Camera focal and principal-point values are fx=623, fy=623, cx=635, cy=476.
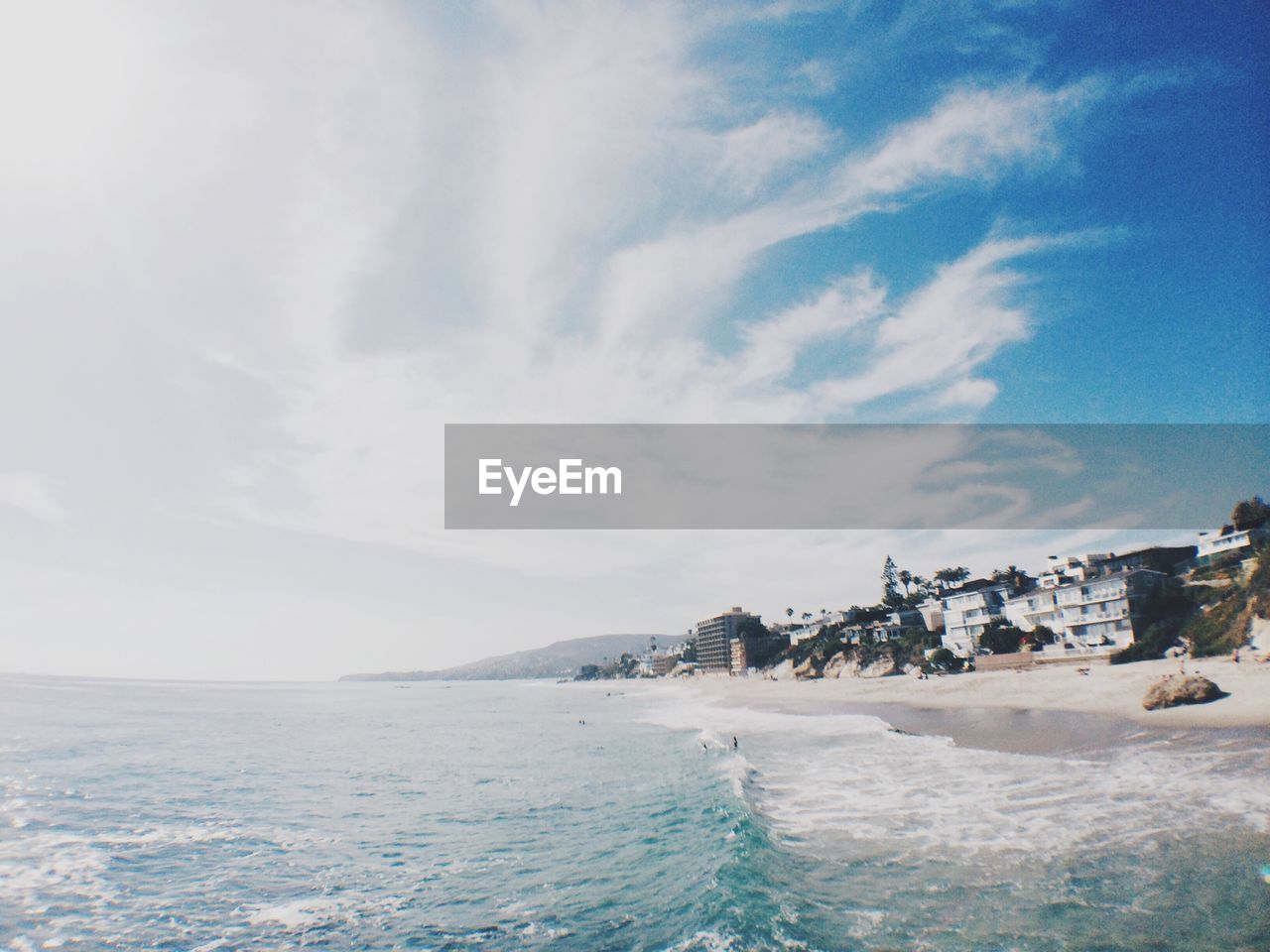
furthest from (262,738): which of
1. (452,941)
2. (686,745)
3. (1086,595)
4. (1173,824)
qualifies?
(1086,595)

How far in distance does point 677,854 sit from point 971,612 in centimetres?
8611

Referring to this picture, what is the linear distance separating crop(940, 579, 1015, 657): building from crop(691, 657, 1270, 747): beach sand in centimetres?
2125

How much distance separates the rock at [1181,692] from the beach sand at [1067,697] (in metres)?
0.57

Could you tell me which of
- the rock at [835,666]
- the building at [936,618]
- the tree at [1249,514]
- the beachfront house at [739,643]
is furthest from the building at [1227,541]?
the beachfront house at [739,643]

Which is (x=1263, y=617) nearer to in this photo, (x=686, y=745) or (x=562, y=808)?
(x=686, y=745)

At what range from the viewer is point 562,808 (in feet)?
86.5

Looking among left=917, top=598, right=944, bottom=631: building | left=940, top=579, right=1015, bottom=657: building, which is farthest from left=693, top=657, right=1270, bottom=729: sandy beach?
left=917, top=598, right=944, bottom=631: building

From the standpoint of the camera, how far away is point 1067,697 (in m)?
43.7

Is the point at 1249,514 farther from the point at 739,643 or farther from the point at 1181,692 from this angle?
the point at 739,643

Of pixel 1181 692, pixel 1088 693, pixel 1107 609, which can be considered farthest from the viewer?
pixel 1107 609

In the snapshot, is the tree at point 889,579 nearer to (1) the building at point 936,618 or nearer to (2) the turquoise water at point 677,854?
(1) the building at point 936,618

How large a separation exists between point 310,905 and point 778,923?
1243 centimetres

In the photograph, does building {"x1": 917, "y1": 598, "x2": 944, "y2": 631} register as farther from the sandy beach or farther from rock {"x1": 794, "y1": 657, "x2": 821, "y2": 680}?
the sandy beach

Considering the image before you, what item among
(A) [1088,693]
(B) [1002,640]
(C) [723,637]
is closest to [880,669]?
(B) [1002,640]
